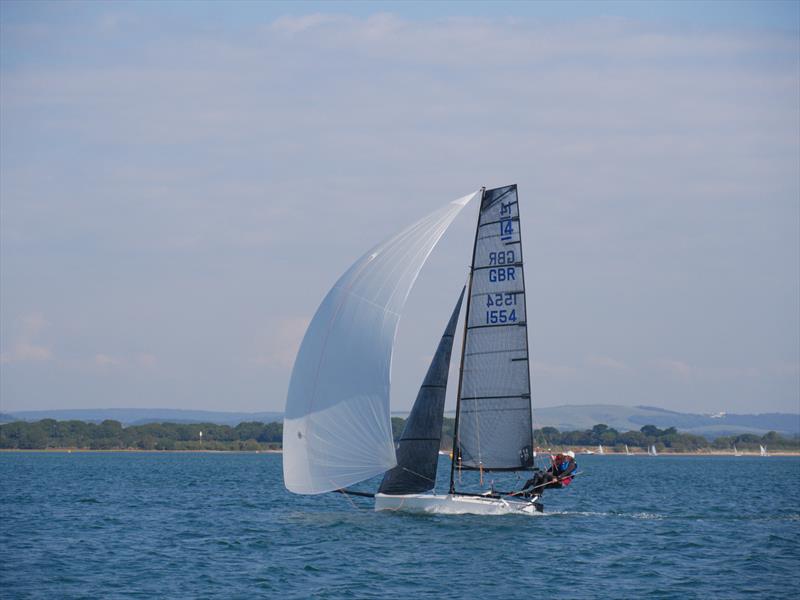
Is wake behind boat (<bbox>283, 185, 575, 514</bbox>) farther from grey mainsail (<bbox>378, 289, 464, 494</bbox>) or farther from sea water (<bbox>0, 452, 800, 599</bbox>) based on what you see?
sea water (<bbox>0, 452, 800, 599</bbox>)

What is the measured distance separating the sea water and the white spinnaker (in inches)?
74.2

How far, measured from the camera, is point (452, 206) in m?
31.0

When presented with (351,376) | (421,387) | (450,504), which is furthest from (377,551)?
(421,387)

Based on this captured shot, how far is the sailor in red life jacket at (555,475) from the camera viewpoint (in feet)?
106

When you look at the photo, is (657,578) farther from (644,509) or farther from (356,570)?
(644,509)

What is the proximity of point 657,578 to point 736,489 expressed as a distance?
127 feet

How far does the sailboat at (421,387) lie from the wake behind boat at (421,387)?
3 cm

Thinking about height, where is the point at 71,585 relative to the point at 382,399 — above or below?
below

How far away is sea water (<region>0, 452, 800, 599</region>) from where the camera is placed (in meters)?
22.5

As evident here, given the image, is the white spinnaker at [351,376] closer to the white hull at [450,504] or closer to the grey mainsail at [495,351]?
the white hull at [450,504]

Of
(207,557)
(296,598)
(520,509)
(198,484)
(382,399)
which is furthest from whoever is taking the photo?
(198,484)

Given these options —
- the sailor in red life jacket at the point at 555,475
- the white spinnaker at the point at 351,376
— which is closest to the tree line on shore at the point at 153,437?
the sailor in red life jacket at the point at 555,475

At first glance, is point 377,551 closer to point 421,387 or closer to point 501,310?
point 421,387

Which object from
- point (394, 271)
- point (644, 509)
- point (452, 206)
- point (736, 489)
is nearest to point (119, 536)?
point (394, 271)
